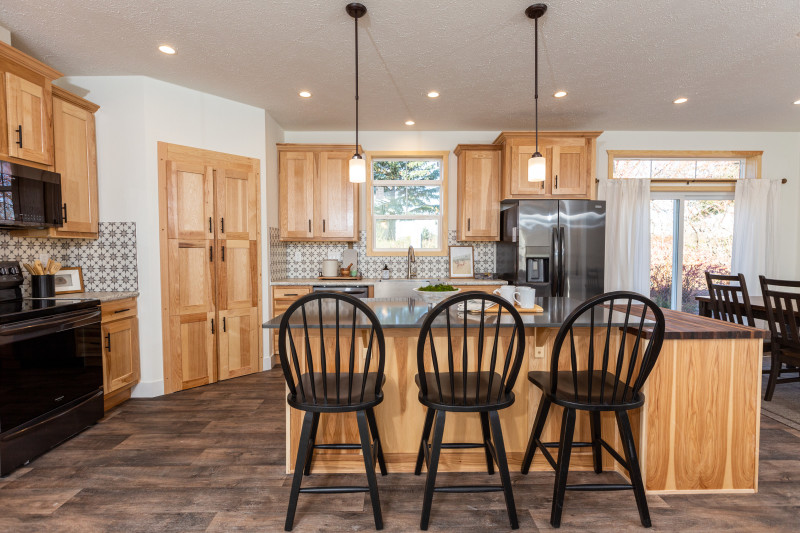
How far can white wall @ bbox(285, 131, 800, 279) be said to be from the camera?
4684mm

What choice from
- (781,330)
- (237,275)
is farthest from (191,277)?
(781,330)

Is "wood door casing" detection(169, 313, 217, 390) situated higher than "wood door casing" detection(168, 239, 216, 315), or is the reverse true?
"wood door casing" detection(168, 239, 216, 315)

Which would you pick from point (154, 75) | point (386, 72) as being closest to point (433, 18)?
point (386, 72)

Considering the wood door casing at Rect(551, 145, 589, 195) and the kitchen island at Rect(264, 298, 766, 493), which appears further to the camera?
the wood door casing at Rect(551, 145, 589, 195)

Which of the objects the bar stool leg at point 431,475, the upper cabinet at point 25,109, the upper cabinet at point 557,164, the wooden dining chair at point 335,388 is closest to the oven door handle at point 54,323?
the upper cabinet at point 25,109

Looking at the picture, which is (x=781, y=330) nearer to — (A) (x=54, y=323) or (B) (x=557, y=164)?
(B) (x=557, y=164)

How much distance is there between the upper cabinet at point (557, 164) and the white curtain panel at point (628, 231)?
63 cm

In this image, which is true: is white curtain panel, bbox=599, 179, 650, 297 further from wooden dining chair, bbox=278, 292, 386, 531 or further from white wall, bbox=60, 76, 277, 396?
white wall, bbox=60, 76, 277, 396

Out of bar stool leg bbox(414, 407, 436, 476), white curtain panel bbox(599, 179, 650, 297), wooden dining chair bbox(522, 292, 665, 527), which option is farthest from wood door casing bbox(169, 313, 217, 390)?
white curtain panel bbox(599, 179, 650, 297)

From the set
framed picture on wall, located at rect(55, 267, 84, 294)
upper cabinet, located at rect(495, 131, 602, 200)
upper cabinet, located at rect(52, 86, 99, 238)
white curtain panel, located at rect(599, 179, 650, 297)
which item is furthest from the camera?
white curtain panel, located at rect(599, 179, 650, 297)

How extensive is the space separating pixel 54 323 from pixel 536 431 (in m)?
2.83

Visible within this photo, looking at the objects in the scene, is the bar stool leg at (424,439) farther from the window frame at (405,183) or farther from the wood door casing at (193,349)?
the window frame at (405,183)

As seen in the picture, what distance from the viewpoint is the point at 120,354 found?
3.00 metres

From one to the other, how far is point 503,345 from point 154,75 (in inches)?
135
